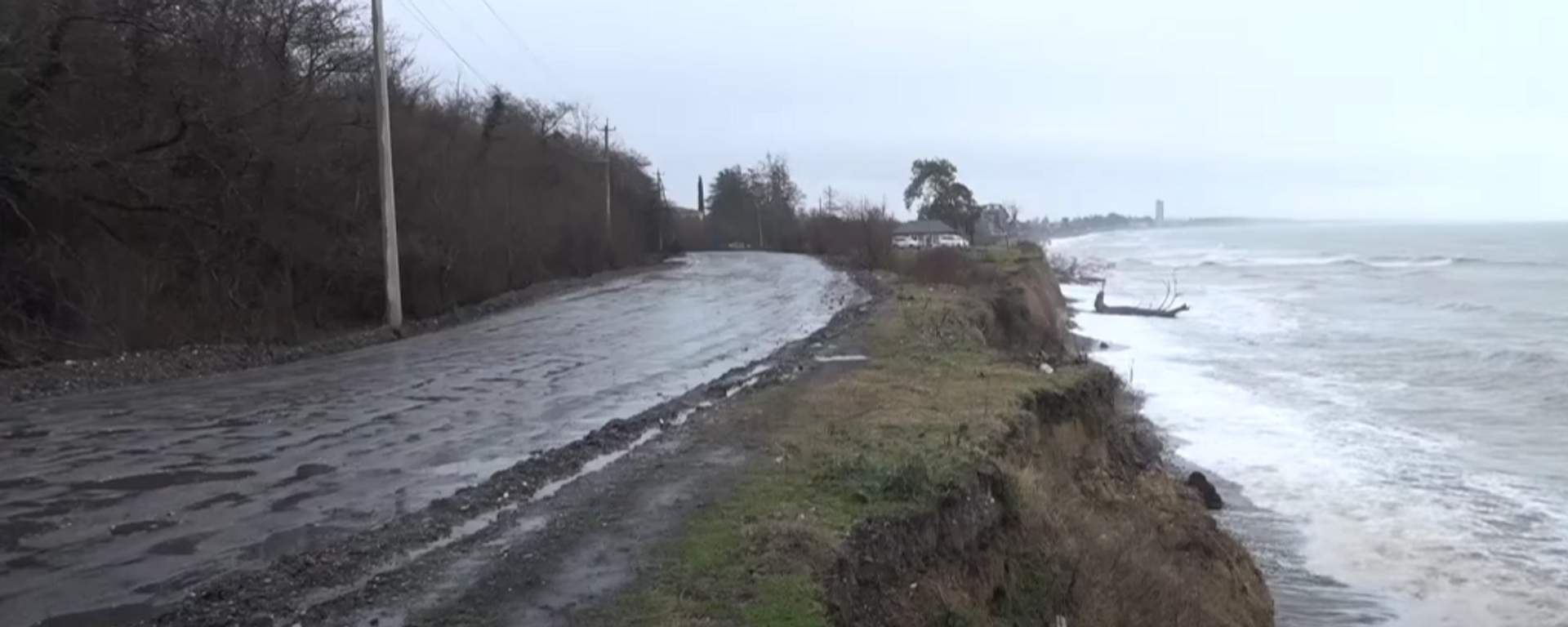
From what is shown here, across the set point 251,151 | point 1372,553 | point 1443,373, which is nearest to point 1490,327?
point 1443,373

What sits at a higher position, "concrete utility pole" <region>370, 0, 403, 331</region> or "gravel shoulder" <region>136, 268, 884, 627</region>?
"concrete utility pole" <region>370, 0, 403, 331</region>

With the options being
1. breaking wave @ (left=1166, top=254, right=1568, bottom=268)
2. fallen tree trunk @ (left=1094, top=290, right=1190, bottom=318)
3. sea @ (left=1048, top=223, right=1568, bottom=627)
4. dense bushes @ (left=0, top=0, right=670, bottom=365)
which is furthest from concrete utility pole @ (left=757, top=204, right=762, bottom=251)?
dense bushes @ (left=0, top=0, right=670, bottom=365)

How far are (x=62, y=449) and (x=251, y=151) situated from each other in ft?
41.3

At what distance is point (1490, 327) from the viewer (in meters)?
48.0

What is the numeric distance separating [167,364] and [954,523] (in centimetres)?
1270

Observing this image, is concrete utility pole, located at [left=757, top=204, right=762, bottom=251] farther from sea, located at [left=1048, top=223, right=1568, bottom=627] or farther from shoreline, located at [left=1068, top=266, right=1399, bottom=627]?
shoreline, located at [left=1068, top=266, right=1399, bottom=627]

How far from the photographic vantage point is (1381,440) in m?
25.7

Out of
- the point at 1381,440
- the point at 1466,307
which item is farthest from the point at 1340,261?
the point at 1381,440

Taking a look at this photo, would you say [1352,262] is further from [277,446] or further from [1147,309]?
[277,446]

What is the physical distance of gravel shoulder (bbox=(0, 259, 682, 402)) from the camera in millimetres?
15039

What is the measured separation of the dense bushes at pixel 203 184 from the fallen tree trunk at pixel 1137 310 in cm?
3481

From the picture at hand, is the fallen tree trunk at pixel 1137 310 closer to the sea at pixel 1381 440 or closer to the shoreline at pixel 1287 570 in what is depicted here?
the sea at pixel 1381 440

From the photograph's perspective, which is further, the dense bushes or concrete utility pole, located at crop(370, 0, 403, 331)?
concrete utility pole, located at crop(370, 0, 403, 331)

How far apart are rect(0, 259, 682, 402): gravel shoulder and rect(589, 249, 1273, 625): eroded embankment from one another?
8753 mm
